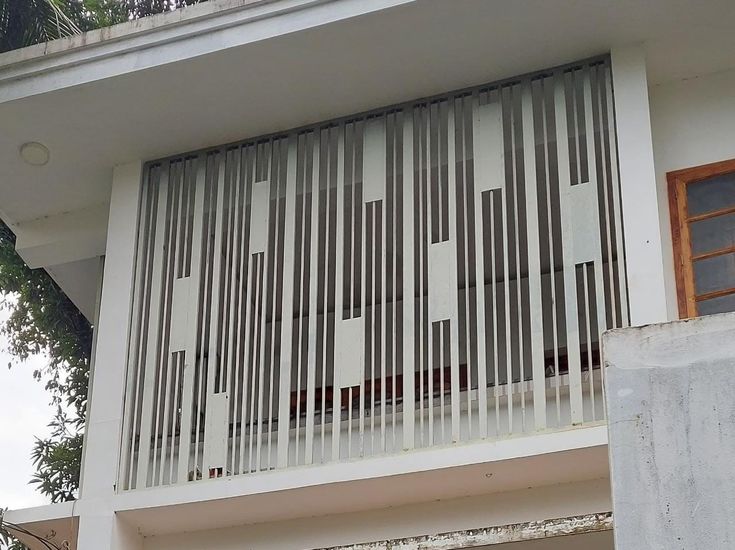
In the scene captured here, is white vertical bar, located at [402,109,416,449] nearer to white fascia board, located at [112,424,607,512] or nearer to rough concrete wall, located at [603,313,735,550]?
white fascia board, located at [112,424,607,512]

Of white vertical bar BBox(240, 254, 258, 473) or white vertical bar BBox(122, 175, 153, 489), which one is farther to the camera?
white vertical bar BBox(122, 175, 153, 489)

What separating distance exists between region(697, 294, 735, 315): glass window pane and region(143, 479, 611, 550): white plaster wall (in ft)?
3.97

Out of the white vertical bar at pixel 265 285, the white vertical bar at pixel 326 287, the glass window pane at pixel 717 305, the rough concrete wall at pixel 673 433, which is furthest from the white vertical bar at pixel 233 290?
the rough concrete wall at pixel 673 433

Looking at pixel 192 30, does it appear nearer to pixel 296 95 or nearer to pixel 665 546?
pixel 296 95

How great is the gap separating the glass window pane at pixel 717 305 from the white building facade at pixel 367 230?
0.08ft

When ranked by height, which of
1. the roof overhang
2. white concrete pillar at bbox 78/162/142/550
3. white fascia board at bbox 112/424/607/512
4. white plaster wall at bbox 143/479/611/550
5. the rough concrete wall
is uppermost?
the roof overhang

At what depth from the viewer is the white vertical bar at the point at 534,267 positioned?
7.48m

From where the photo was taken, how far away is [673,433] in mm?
4363

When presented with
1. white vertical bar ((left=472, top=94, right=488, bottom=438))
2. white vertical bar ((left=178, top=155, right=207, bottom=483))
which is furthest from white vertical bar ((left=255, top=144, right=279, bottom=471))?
white vertical bar ((left=472, top=94, right=488, bottom=438))

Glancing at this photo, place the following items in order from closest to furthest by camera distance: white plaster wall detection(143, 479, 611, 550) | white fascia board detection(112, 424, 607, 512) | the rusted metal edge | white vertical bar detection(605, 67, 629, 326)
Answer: the rusted metal edge < white fascia board detection(112, 424, 607, 512) < white plaster wall detection(143, 479, 611, 550) < white vertical bar detection(605, 67, 629, 326)

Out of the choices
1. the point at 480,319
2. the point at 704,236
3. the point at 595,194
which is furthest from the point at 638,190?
the point at 480,319

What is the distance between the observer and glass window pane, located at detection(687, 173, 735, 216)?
799 centimetres

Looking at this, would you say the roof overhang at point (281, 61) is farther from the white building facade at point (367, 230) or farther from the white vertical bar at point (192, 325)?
the white vertical bar at point (192, 325)

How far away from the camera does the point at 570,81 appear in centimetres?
833
